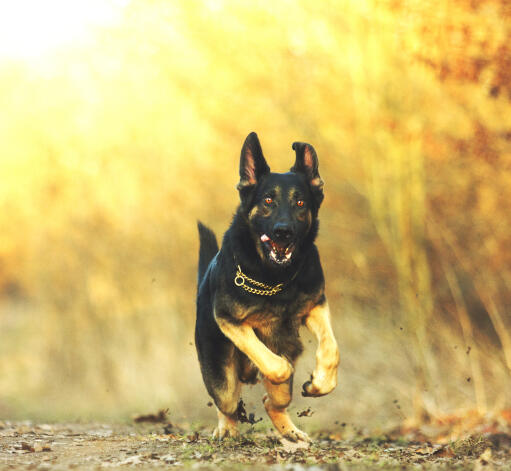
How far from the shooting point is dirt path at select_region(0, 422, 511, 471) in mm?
5129

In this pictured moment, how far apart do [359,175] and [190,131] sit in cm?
387

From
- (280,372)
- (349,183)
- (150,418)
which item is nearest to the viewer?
(280,372)

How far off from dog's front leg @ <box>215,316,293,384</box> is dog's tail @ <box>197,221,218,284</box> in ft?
4.48

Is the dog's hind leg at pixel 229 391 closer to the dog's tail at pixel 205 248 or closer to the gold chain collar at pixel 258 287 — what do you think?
the gold chain collar at pixel 258 287

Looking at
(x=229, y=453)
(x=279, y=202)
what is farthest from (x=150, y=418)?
(x=279, y=202)

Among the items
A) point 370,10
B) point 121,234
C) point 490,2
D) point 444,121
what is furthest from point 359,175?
point 121,234

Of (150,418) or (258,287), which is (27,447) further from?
(150,418)

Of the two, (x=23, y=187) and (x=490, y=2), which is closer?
(x=490, y=2)

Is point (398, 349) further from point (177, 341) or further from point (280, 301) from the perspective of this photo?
point (280, 301)

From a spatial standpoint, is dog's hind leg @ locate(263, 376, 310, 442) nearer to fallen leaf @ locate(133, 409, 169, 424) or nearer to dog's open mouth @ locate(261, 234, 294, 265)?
dog's open mouth @ locate(261, 234, 294, 265)

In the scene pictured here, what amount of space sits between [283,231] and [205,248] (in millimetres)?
1903

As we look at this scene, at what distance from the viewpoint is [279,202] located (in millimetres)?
5289

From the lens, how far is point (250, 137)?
551 cm

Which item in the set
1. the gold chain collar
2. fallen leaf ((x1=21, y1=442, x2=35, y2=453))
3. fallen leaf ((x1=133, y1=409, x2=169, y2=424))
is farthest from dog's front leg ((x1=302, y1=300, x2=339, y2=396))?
fallen leaf ((x1=133, y1=409, x2=169, y2=424))
